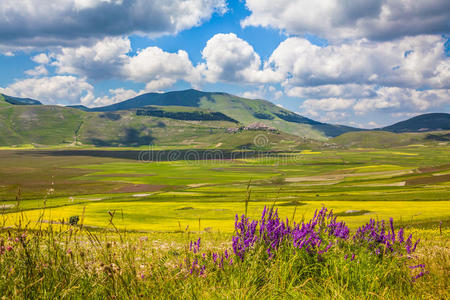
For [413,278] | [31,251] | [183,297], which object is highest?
[31,251]

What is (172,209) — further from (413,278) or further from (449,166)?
(449,166)

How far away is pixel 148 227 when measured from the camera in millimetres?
35438

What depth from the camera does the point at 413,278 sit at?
6500mm

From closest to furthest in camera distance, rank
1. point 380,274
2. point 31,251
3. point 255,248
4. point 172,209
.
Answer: point 31,251 < point 380,274 < point 255,248 < point 172,209

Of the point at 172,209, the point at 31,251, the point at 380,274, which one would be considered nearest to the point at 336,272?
the point at 380,274

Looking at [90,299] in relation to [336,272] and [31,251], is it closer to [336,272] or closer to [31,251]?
[31,251]

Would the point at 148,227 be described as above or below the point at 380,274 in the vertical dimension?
below

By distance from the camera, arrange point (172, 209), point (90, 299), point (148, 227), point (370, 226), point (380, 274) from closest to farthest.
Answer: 1. point (90, 299)
2. point (380, 274)
3. point (370, 226)
4. point (148, 227)
5. point (172, 209)

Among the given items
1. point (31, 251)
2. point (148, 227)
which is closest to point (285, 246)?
point (31, 251)

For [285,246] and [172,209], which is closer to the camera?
[285,246]

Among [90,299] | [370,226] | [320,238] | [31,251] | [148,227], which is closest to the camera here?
[90,299]

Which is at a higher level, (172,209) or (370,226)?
(370,226)

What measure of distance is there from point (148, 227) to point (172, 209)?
1745 centimetres

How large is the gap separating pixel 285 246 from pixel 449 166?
406ft
